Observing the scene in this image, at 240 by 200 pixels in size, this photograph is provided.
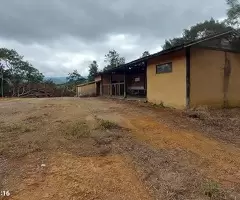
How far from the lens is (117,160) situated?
4.73m

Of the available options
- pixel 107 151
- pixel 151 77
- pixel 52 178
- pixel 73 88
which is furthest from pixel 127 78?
pixel 52 178

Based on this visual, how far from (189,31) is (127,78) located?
34.2ft

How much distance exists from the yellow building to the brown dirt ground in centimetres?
352

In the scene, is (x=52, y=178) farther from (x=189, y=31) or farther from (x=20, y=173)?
(x=189, y=31)

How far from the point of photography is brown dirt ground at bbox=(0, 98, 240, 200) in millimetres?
3611

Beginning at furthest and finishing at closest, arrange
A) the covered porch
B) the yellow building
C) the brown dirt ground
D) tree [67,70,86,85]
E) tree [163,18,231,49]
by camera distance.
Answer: tree [67,70,86,85]
tree [163,18,231,49]
the covered porch
the yellow building
the brown dirt ground

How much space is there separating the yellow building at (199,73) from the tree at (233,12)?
1460 mm

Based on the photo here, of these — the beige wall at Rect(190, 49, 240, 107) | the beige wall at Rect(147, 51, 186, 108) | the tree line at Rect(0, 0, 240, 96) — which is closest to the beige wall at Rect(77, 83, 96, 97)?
the tree line at Rect(0, 0, 240, 96)

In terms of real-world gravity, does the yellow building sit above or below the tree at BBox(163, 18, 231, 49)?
below

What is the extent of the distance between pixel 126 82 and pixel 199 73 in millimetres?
9935

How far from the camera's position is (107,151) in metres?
5.15

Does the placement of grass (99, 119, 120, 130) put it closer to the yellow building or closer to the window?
the yellow building

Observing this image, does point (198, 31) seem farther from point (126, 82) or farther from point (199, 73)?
point (199, 73)

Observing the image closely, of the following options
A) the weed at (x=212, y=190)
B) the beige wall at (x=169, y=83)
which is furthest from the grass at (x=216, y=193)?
the beige wall at (x=169, y=83)
